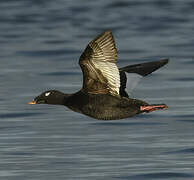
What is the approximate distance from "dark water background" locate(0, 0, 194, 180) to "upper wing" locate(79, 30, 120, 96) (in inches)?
57.5

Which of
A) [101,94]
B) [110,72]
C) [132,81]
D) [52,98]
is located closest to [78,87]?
[132,81]

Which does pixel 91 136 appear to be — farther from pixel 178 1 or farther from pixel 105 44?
pixel 178 1

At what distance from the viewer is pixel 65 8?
116 ft

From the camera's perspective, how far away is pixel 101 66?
1084 cm

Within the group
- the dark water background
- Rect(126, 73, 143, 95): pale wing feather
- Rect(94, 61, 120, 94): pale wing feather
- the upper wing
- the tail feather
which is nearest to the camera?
the upper wing

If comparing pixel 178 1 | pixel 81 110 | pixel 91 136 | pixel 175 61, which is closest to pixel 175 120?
pixel 91 136

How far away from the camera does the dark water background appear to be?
1277 cm

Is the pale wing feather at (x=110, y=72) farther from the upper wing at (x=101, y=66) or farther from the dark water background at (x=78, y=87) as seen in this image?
the dark water background at (x=78, y=87)

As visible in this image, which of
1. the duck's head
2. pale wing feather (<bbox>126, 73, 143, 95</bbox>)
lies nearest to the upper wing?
the duck's head

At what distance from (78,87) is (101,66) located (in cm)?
834

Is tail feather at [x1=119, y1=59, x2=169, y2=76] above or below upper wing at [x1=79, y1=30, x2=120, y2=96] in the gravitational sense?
below

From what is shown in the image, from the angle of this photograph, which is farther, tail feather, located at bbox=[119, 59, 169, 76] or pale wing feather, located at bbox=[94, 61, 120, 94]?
tail feather, located at bbox=[119, 59, 169, 76]

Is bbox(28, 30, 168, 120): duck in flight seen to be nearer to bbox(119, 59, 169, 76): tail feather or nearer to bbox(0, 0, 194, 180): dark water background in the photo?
bbox(119, 59, 169, 76): tail feather

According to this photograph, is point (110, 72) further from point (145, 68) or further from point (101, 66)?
point (145, 68)
